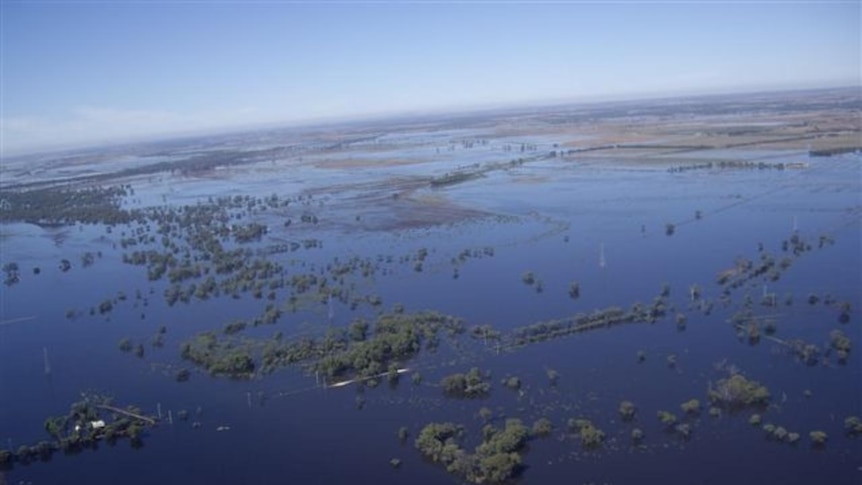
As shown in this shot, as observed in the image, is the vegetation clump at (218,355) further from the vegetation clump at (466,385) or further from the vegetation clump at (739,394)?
the vegetation clump at (739,394)

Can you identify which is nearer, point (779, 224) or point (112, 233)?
point (779, 224)

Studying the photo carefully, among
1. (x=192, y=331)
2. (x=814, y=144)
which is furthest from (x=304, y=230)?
(x=814, y=144)

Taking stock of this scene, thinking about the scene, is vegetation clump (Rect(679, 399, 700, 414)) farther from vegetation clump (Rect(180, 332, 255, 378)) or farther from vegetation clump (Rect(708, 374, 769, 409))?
vegetation clump (Rect(180, 332, 255, 378))

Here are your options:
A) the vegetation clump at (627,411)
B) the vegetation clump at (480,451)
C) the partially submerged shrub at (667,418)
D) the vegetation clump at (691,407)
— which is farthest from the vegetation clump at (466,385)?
the vegetation clump at (691,407)

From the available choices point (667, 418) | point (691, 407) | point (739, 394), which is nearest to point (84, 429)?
point (667, 418)

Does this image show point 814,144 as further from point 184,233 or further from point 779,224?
point 184,233

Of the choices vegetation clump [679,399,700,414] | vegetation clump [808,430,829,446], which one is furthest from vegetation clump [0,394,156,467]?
vegetation clump [808,430,829,446]

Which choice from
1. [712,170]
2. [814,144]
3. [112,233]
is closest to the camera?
[112,233]

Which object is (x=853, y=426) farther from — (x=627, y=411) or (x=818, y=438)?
(x=627, y=411)
